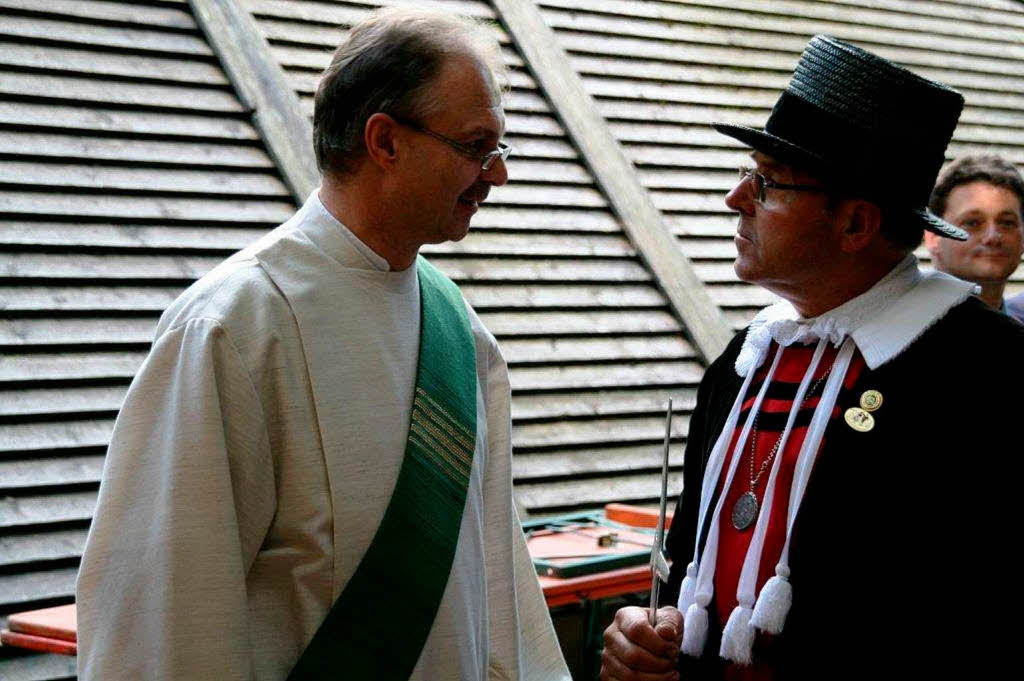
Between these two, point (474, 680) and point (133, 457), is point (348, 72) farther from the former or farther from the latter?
point (474, 680)

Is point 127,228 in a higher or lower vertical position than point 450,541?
higher

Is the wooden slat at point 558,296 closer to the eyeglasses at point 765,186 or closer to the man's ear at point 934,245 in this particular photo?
the man's ear at point 934,245

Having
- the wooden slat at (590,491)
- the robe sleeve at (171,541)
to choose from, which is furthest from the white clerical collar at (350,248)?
the wooden slat at (590,491)

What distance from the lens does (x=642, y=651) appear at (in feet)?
8.33

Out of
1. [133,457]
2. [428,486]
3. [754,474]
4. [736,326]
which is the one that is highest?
[133,457]

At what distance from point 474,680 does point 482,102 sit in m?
1.08

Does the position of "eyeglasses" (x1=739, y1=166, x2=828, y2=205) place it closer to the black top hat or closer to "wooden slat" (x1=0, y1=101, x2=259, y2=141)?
the black top hat

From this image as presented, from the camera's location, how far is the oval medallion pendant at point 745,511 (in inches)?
104

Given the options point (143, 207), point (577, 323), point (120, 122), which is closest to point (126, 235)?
point (143, 207)

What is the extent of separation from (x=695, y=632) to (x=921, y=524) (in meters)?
0.51

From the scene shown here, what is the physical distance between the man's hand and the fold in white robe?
25 centimetres

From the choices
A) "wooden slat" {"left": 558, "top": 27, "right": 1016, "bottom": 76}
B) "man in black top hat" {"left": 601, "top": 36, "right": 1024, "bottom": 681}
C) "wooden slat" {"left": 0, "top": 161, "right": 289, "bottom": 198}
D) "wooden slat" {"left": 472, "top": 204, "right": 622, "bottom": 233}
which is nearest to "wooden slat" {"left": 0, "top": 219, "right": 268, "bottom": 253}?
"wooden slat" {"left": 0, "top": 161, "right": 289, "bottom": 198}

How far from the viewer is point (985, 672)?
2367 millimetres

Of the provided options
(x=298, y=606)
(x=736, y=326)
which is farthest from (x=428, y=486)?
(x=736, y=326)
